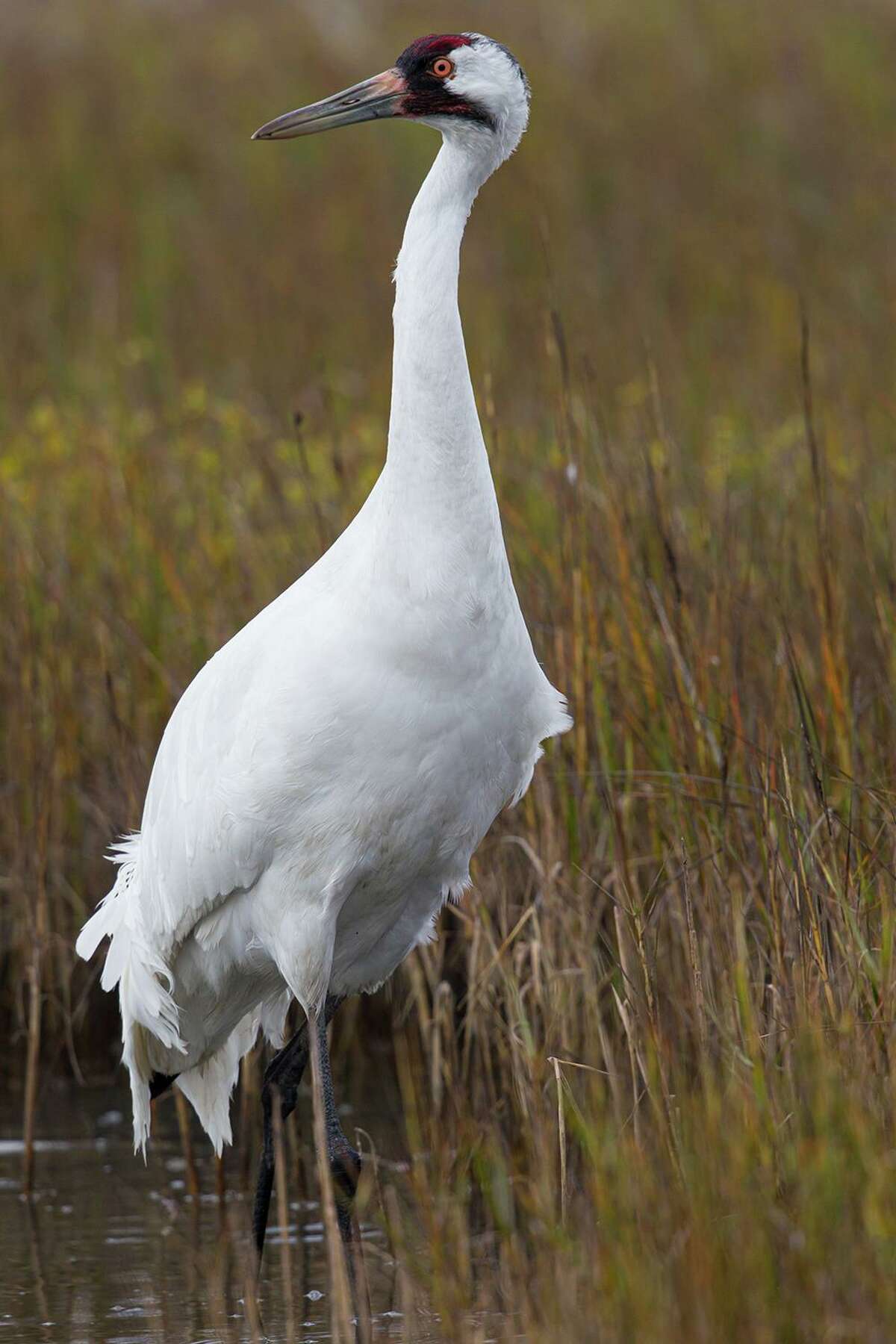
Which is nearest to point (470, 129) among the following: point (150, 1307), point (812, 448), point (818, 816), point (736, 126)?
point (812, 448)

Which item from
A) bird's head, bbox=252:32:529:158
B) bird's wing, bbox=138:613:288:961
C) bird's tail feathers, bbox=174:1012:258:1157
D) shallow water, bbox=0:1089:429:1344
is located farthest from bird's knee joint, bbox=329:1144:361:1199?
bird's head, bbox=252:32:529:158

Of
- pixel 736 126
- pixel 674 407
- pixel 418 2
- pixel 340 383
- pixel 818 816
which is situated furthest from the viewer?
pixel 418 2

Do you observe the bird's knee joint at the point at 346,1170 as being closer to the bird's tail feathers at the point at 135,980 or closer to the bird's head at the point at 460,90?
the bird's tail feathers at the point at 135,980

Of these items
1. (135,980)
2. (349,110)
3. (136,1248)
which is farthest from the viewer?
(136,1248)

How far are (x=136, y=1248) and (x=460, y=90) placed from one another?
9.22 ft

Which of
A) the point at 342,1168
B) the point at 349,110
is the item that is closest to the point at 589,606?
the point at 349,110

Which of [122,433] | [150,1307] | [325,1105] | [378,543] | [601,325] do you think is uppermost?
[601,325]

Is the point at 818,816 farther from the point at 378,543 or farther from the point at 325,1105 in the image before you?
the point at 325,1105

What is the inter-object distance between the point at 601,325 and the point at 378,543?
7630mm

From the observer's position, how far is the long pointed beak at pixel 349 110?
3.77 meters

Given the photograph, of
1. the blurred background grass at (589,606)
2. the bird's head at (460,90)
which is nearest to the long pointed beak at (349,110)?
the bird's head at (460,90)

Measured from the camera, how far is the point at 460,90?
3680 mm

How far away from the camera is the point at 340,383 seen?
30.6 ft

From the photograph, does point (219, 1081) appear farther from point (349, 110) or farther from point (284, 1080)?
point (349, 110)
